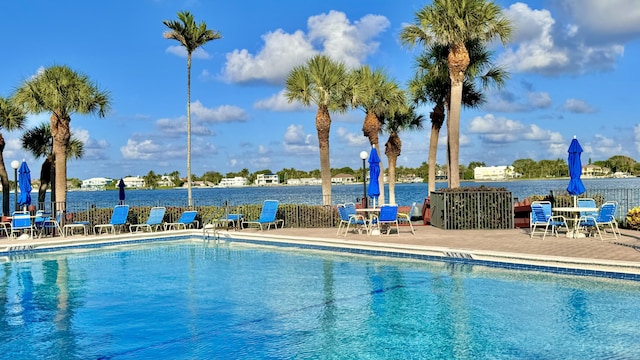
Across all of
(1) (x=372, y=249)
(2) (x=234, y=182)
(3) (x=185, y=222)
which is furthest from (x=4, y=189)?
(2) (x=234, y=182)

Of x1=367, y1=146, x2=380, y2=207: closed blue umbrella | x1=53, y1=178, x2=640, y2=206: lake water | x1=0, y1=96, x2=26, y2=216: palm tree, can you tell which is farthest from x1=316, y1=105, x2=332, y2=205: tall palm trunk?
x1=0, y1=96, x2=26, y2=216: palm tree

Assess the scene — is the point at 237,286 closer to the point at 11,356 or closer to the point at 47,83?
the point at 11,356

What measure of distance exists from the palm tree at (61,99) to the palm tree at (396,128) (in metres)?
15.1

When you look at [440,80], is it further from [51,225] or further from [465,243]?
[51,225]

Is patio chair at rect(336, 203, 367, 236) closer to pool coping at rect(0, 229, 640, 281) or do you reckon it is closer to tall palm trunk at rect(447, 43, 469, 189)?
pool coping at rect(0, 229, 640, 281)

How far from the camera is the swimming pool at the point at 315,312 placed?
600cm

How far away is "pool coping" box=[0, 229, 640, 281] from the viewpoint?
9188 millimetres

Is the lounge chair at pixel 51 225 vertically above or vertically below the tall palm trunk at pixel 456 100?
below

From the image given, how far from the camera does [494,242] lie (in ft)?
40.7

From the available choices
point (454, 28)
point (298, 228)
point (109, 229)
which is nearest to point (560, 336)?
point (298, 228)

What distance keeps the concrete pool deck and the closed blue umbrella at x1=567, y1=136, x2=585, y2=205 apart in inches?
47.6

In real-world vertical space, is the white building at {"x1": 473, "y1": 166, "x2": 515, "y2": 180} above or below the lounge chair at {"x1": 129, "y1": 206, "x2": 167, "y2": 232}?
above

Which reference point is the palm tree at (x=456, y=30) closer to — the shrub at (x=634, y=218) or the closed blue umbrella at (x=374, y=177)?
the closed blue umbrella at (x=374, y=177)

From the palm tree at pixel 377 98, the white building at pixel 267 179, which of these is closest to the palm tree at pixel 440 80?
the palm tree at pixel 377 98
